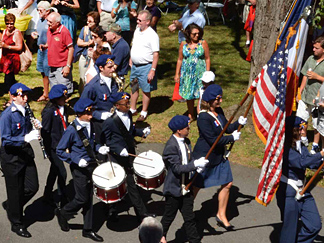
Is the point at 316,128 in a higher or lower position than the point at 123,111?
lower

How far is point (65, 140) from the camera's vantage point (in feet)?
25.5

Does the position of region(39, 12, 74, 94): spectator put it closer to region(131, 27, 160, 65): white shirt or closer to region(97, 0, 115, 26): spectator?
region(131, 27, 160, 65): white shirt

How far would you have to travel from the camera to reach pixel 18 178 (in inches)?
315

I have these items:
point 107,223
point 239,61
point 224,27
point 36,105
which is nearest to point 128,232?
point 107,223

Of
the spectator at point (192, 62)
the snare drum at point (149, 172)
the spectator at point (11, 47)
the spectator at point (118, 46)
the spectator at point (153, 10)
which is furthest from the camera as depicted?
the spectator at point (153, 10)

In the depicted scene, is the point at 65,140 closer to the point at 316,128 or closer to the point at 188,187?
the point at 188,187

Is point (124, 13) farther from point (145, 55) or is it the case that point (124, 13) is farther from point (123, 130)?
point (123, 130)

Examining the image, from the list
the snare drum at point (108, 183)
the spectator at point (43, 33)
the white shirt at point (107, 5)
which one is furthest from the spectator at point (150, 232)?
the white shirt at point (107, 5)

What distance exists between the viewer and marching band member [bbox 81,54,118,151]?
355 inches

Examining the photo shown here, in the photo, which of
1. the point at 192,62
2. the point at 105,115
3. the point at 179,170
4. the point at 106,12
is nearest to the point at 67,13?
the point at 106,12

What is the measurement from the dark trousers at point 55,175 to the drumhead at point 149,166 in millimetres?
1286

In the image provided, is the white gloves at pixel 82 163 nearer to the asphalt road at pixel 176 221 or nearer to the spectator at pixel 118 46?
the asphalt road at pixel 176 221

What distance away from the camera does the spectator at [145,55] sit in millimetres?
11508

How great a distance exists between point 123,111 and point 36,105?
539 cm
